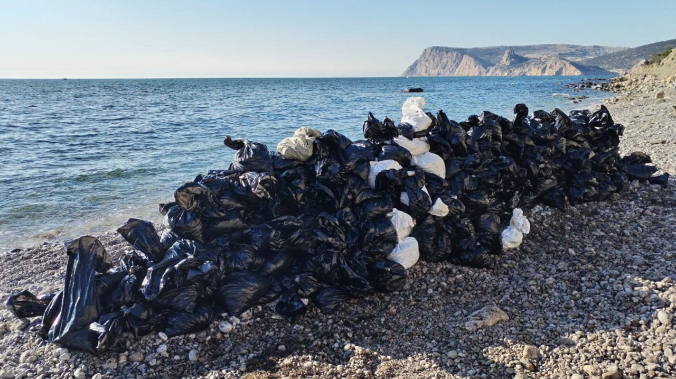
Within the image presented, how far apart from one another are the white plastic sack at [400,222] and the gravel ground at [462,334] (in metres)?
0.38

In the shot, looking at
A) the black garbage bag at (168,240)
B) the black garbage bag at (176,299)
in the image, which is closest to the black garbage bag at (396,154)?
the black garbage bag at (168,240)

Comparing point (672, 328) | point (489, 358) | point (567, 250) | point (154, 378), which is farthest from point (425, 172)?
point (154, 378)

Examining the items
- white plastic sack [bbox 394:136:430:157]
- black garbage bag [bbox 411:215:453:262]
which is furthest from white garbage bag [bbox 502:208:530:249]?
white plastic sack [bbox 394:136:430:157]

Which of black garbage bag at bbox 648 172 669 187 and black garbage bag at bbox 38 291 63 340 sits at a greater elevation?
black garbage bag at bbox 648 172 669 187

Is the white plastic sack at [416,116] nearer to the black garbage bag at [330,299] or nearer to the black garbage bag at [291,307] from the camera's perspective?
the black garbage bag at [330,299]

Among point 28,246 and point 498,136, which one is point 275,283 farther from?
point 28,246

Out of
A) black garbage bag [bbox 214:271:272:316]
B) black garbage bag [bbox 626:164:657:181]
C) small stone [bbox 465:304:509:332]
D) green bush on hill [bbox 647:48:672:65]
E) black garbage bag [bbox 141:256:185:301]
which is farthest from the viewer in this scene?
green bush on hill [bbox 647:48:672:65]

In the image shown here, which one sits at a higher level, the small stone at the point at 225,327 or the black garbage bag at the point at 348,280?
the black garbage bag at the point at 348,280

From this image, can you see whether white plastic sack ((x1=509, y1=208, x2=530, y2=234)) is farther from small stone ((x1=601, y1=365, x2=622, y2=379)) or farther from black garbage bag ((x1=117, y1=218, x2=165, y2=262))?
black garbage bag ((x1=117, y1=218, x2=165, y2=262))

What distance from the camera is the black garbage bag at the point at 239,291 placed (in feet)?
11.4

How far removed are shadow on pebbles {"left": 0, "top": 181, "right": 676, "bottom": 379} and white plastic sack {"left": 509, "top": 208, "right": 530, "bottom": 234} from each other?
348 millimetres

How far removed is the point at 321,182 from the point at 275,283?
103 centimetres

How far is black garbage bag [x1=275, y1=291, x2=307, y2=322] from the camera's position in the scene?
3498mm

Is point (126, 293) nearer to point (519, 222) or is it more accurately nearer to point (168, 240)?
point (168, 240)
